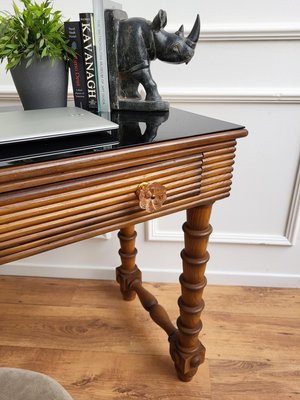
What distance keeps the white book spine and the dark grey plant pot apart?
0.08 meters

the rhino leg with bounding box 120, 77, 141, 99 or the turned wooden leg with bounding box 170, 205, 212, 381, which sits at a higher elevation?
the rhino leg with bounding box 120, 77, 141, 99

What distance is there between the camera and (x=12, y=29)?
60 cm

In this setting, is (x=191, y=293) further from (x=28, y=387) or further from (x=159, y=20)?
(x=159, y=20)

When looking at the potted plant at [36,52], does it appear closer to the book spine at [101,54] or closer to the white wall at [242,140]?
the book spine at [101,54]

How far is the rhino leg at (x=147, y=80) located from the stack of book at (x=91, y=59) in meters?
0.07

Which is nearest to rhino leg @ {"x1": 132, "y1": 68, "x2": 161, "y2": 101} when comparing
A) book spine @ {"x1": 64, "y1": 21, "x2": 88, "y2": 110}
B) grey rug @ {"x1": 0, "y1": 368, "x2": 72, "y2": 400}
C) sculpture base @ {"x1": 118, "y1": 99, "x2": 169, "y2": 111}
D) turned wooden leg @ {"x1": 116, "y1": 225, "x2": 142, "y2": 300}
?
sculpture base @ {"x1": 118, "y1": 99, "x2": 169, "y2": 111}

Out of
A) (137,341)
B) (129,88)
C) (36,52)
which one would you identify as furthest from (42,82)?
(137,341)

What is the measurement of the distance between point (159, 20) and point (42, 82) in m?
0.26

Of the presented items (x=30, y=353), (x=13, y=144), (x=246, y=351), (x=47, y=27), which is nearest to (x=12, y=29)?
(x=47, y=27)

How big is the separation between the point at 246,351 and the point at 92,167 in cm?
80

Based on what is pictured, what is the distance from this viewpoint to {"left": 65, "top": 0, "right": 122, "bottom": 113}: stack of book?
2.00 ft

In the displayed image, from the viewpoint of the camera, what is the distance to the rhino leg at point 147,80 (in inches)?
25.8

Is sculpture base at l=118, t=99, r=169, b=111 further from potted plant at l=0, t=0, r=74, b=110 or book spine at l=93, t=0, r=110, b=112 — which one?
potted plant at l=0, t=0, r=74, b=110

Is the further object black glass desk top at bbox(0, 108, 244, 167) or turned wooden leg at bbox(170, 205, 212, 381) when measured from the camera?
turned wooden leg at bbox(170, 205, 212, 381)
